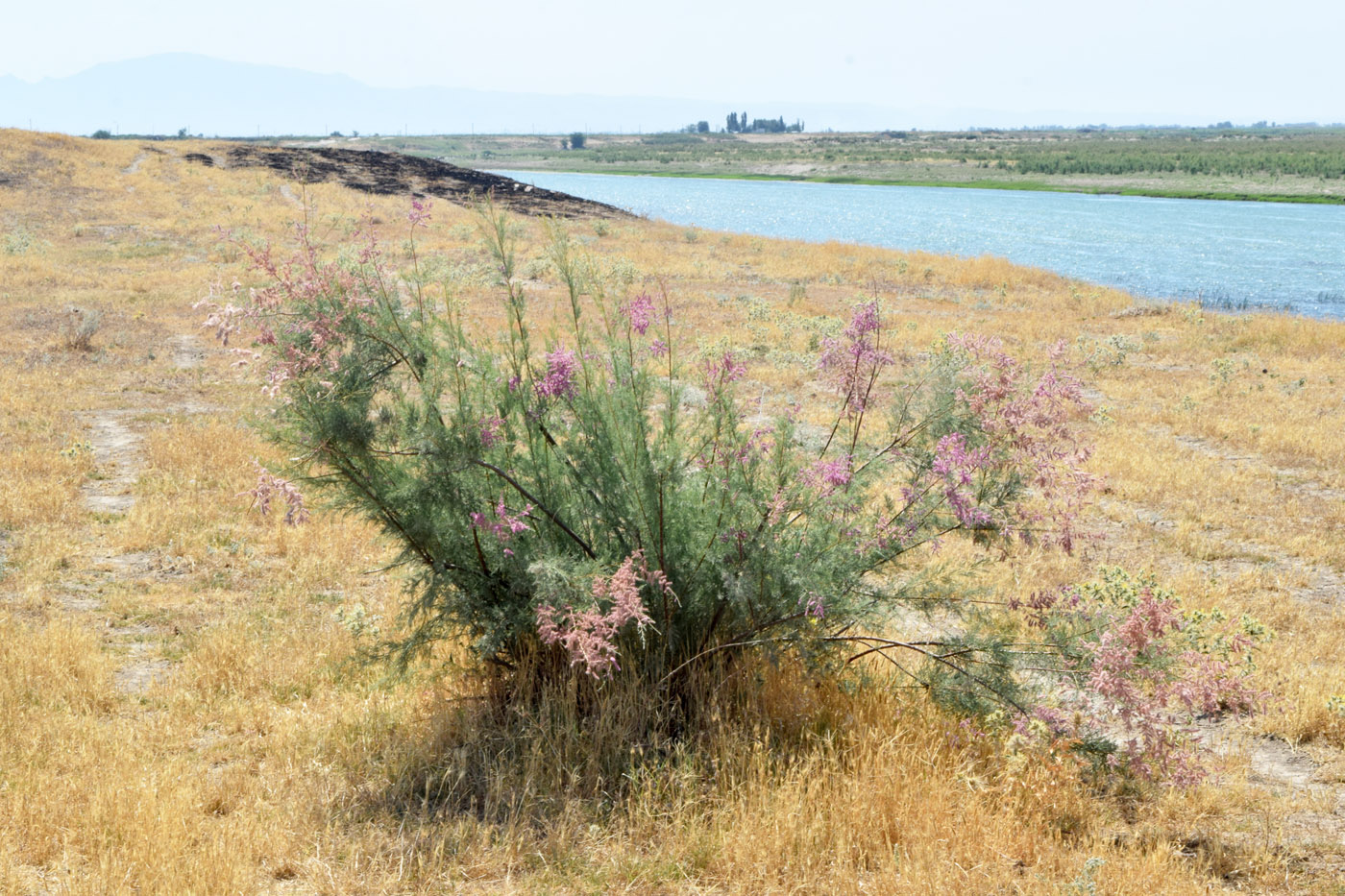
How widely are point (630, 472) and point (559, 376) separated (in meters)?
0.60

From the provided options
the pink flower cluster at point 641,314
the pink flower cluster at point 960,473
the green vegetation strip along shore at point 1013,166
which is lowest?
the pink flower cluster at point 960,473

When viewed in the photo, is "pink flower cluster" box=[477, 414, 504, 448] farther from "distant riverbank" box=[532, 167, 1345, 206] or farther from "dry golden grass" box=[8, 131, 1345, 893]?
"distant riverbank" box=[532, 167, 1345, 206]

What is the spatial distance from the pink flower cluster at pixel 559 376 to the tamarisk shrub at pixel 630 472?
0.01 meters

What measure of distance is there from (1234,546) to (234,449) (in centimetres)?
1006

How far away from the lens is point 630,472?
13.8 feet

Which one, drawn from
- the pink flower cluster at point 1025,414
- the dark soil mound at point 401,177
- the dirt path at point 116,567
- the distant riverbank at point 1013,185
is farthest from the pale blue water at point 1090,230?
the dirt path at point 116,567

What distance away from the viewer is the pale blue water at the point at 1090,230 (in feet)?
112

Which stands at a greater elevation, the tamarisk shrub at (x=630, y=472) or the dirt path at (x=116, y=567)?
the tamarisk shrub at (x=630, y=472)

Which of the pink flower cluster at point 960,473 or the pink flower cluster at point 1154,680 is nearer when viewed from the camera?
the pink flower cluster at point 1154,680

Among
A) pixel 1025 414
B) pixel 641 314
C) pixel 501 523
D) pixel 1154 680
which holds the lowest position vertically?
pixel 1154 680

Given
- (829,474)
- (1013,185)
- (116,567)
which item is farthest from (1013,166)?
(829,474)

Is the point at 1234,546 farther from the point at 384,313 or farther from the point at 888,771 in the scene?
the point at 384,313

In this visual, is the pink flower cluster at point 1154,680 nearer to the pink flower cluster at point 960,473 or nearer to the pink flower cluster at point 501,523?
the pink flower cluster at point 960,473

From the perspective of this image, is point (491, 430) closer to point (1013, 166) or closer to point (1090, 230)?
point (1090, 230)
